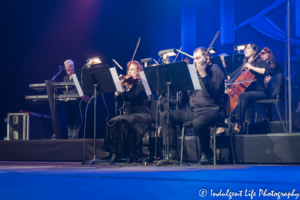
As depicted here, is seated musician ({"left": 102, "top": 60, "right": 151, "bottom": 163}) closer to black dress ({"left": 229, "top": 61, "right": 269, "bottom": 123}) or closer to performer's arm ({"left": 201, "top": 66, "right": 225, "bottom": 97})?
performer's arm ({"left": 201, "top": 66, "right": 225, "bottom": 97})

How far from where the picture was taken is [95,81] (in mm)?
3299

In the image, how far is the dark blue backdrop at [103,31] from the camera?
5.42 metres

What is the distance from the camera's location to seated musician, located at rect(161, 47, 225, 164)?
10.2ft

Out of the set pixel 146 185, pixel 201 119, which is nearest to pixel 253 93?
pixel 201 119

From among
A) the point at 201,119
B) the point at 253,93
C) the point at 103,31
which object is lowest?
the point at 201,119

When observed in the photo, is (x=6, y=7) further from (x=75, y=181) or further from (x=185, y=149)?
(x=75, y=181)

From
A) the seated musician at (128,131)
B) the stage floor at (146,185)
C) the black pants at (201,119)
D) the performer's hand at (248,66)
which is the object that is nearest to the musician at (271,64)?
the performer's hand at (248,66)

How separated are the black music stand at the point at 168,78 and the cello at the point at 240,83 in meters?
1.34

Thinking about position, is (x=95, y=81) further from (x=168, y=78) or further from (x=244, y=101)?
(x=244, y=101)

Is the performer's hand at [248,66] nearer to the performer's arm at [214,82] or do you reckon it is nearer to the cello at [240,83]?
the cello at [240,83]

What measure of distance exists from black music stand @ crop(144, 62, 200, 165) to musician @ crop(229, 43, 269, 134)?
1121 mm

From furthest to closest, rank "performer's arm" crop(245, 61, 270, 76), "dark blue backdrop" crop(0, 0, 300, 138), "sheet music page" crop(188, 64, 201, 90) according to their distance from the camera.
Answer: "dark blue backdrop" crop(0, 0, 300, 138) → "performer's arm" crop(245, 61, 270, 76) → "sheet music page" crop(188, 64, 201, 90)

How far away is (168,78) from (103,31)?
3.45 metres

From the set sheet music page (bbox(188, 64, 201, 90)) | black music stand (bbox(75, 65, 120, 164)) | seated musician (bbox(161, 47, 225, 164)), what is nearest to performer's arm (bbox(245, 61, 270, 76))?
seated musician (bbox(161, 47, 225, 164))
